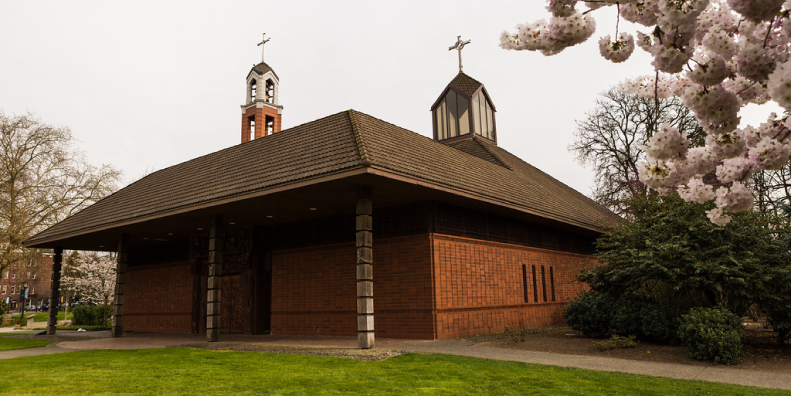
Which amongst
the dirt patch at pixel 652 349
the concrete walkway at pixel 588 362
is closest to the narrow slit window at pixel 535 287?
the dirt patch at pixel 652 349

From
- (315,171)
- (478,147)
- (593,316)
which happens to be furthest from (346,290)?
(478,147)

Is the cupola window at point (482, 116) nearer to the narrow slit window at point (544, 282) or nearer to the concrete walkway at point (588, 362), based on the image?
the narrow slit window at point (544, 282)

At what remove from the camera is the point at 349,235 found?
1582 centimetres

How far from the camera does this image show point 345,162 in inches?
442

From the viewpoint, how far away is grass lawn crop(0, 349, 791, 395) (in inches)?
282

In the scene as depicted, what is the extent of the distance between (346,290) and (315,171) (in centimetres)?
530

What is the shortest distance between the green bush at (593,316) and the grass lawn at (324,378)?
15.9ft

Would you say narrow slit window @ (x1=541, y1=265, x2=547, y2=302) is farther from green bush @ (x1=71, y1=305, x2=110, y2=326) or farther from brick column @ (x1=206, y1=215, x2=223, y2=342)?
green bush @ (x1=71, y1=305, x2=110, y2=326)

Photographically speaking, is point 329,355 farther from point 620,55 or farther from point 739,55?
point 739,55

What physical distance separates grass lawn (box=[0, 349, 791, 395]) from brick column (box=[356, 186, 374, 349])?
1.38 m

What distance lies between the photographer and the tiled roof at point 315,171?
40.0ft

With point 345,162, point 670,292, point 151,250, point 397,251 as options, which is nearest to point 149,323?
point 151,250

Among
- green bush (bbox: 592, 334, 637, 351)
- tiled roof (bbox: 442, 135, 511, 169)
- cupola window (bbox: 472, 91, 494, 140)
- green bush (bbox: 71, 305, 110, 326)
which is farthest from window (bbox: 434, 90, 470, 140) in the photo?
green bush (bbox: 71, 305, 110, 326)

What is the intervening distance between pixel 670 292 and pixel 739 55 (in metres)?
11.9
